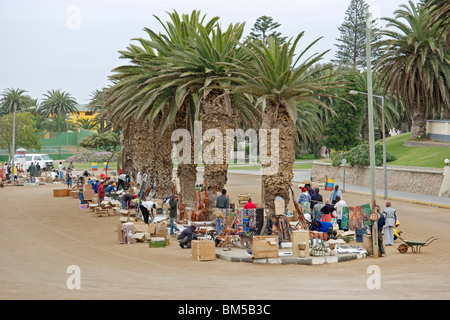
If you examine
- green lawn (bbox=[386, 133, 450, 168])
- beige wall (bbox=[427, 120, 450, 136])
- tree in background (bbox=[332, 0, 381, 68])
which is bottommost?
green lawn (bbox=[386, 133, 450, 168])

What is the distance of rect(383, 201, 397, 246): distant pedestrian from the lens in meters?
18.5

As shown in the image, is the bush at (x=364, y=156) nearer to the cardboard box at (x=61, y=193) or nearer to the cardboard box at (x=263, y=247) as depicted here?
the cardboard box at (x=61, y=193)

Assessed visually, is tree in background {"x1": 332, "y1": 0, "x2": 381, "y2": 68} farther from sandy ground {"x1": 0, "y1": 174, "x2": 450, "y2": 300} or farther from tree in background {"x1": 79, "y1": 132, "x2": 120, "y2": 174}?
sandy ground {"x1": 0, "y1": 174, "x2": 450, "y2": 300}

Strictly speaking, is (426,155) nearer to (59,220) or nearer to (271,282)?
(59,220)

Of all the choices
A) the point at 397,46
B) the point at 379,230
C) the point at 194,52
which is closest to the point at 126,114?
the point at 194,52

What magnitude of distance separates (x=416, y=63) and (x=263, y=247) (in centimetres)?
3341

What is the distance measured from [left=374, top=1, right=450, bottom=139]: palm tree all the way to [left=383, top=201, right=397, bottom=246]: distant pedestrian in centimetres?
2718

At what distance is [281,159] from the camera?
65.0 feet

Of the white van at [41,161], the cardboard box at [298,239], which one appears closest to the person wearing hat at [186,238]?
the cardboard box at [298,239]

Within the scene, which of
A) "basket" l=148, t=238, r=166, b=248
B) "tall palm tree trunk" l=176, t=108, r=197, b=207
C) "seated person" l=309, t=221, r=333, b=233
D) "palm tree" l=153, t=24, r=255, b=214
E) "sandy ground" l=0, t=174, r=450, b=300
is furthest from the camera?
"tall palm tree trunk" l=176, t=108, r=197, b=207

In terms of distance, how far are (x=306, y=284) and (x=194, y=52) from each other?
52.6 feet

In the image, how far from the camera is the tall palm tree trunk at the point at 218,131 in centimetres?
2548

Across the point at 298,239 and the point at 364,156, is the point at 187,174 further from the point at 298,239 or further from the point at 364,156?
the point at 364,156

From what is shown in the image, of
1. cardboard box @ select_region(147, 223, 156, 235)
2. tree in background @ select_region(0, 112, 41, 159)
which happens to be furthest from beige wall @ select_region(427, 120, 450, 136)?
tree in background @ select_region(0, 112, 41, 159)
